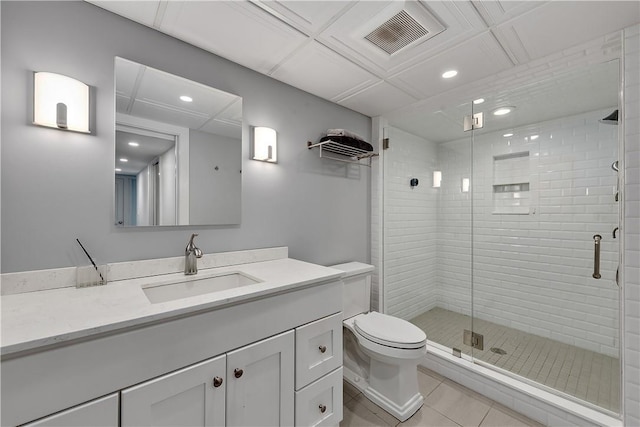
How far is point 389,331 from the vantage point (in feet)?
5.75

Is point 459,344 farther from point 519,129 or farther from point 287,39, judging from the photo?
point 287,39

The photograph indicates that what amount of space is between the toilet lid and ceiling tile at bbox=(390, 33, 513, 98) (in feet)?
5.86

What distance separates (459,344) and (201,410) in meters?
2.11

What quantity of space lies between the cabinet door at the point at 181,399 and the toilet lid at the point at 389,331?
101 cm

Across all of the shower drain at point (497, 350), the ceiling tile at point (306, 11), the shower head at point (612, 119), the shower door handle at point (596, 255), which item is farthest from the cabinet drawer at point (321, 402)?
the shower head at point (612, 119)

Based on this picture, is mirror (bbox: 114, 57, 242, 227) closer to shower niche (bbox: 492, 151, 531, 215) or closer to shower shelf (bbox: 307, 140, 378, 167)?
shower shelf (bbox: 307, 140, 378, 167)

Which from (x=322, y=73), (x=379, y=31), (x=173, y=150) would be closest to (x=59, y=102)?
(x=173, y=150)

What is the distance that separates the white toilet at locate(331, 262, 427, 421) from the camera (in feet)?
5.36

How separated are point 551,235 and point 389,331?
176 cm

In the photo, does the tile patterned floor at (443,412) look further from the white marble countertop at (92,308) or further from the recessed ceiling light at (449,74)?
the recessed ceiling light at (449,74)

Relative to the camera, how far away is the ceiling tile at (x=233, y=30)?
1.26 m

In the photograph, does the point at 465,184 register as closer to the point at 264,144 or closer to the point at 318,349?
the point at 264,144

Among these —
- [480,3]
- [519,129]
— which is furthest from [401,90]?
[519,129]

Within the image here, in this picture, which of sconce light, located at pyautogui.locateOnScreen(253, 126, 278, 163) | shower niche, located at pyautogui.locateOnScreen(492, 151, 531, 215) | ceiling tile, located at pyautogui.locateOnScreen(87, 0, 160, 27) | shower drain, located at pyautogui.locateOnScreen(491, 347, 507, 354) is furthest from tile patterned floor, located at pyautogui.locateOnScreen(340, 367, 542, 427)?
ceiling tile, located at pyautogui.locateOnScreen(87, 0, 160, 27)
